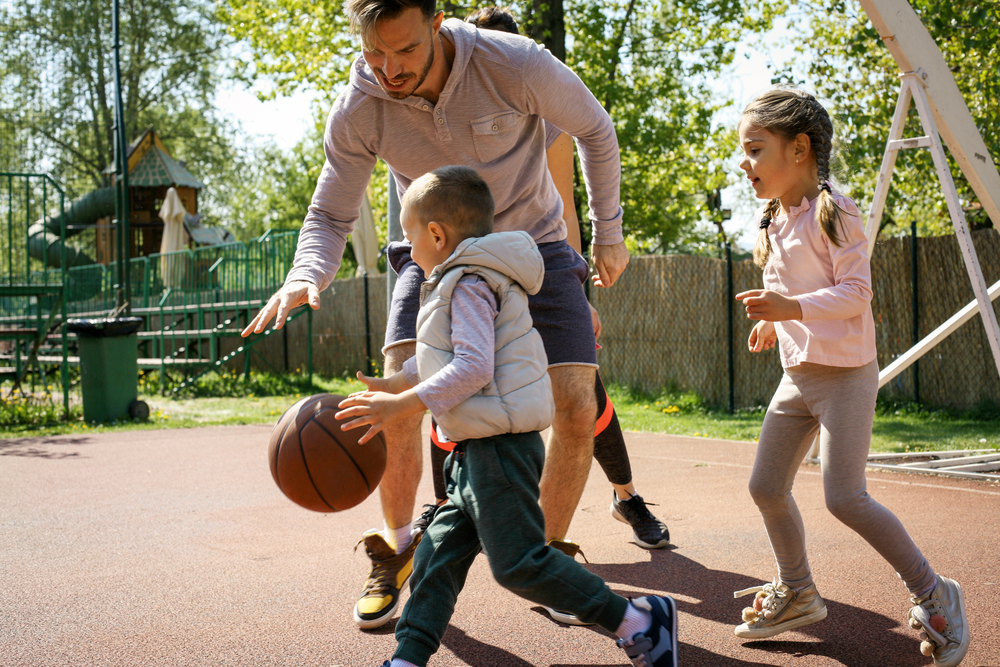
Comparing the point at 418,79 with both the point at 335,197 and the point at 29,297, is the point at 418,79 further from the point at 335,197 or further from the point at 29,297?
the point at 29,297

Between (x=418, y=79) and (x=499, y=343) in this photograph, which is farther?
(x=418, y=79)

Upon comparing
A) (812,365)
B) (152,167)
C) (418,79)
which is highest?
(152,167)

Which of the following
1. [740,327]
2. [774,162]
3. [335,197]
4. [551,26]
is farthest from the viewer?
[551,26]

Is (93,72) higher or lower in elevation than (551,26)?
higher

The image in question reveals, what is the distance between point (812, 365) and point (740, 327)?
364 inches

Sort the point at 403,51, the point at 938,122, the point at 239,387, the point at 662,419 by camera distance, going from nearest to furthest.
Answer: the point at 403,51 < the point at 938,122 < the point at 662,419 < the point at 239,387

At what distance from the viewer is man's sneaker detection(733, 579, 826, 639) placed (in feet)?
9.29

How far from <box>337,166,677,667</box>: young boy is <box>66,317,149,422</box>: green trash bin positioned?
8.41m

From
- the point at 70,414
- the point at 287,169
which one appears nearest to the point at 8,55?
the point at 287,169

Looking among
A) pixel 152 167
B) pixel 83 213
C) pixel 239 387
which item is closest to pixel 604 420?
pixel 239 387

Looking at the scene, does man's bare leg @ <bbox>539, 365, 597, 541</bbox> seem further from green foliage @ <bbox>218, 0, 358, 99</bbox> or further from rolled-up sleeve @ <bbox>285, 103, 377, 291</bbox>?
green foliage @ <bbox>218, 0, 358, 99</bbox>

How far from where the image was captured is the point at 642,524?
412 centimetres

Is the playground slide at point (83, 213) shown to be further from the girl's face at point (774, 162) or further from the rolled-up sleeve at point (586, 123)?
the girl's face at point (774, 162)

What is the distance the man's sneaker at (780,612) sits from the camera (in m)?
2.83
